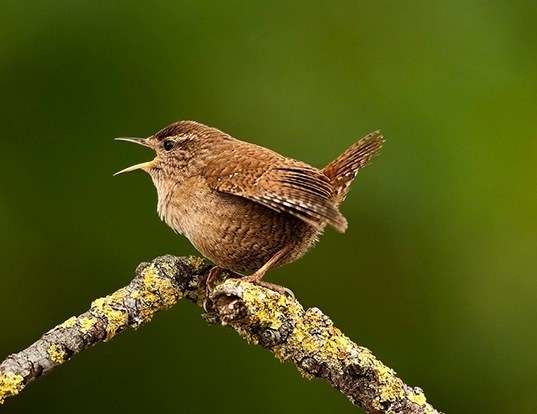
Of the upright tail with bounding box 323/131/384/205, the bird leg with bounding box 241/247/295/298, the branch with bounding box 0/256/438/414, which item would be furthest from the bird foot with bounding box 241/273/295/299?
the upright tail with bounding box 323/131/384/205

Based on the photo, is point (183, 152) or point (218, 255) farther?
point (183, 152)

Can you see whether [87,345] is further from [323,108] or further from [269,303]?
[323,108]

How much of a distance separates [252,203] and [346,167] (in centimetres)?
35

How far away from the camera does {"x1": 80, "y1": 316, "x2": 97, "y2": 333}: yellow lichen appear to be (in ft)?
7.81

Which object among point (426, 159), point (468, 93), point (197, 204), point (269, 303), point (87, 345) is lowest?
point (87, 345)

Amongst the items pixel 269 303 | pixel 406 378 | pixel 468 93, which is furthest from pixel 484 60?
pixel 269 303

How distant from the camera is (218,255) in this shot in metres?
2.99

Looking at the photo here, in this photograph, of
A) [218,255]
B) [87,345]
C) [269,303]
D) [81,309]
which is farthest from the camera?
[81,309]

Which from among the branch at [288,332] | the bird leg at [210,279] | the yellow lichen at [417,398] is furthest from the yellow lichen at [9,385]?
the yellow lichen at [417,398]

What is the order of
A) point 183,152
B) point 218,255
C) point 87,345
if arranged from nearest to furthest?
point 87,345
point 218,255
point 183,152

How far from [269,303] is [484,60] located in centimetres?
224

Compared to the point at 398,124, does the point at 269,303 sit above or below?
below

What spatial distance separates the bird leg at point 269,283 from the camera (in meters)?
2.75

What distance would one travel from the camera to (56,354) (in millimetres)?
2279
